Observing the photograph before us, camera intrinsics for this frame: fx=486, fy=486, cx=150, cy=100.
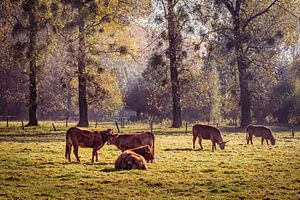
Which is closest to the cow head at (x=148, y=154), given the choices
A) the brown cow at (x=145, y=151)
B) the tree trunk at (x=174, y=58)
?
the brown cow at (x=145, y=151)

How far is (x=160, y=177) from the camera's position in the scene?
1495cm

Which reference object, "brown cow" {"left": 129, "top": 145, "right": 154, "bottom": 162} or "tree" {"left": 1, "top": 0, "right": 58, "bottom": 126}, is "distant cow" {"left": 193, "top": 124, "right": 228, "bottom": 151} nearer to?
"brown cow" {"left": 129, "top": 145, "right": 154, "bottom": 162}

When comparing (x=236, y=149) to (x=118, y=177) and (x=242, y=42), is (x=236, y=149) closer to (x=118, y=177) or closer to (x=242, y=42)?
(x=118, y=177)

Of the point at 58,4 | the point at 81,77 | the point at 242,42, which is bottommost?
the point at 81,77

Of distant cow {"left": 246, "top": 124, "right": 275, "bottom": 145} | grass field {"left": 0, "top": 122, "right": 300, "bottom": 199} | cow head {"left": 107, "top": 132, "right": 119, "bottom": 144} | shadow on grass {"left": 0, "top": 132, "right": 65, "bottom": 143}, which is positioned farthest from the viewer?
shadow on grass {"left": 0, "top": 132, "right": 65, "bottom": 143}

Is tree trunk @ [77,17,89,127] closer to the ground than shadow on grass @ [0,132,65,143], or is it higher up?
higher up

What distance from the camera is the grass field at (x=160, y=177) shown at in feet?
41.9

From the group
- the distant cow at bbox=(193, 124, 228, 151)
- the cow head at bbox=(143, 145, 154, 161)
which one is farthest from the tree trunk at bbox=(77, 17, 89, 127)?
the cow head at bbox=(143, 145, 154, 161)

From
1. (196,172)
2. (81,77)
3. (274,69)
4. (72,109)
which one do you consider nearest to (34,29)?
(81,77)

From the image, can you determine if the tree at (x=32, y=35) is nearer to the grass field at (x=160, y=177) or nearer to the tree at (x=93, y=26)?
the tree at (x=93, y=26)

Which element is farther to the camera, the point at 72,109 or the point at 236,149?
the point at 72,109

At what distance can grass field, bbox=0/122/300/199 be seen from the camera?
503 inches

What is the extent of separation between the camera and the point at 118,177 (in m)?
14.8

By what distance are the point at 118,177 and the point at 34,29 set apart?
1038 inches
